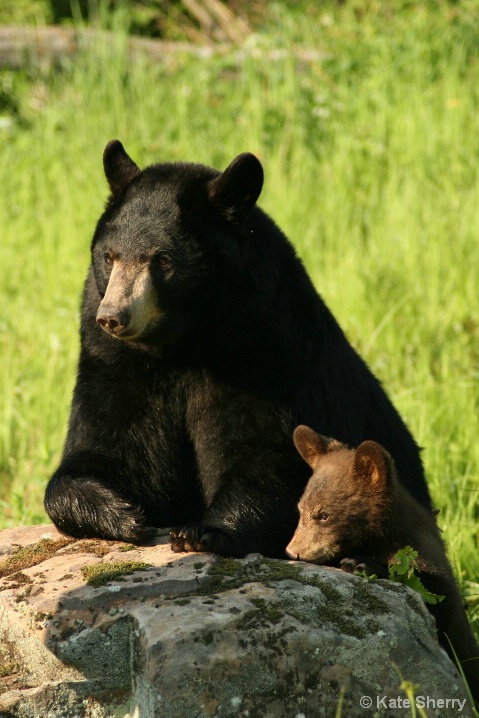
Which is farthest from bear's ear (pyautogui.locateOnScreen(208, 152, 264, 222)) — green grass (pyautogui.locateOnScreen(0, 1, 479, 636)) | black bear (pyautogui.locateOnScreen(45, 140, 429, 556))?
green grass (pyautogui.locateOnScreen(0, 1, 479, 636))

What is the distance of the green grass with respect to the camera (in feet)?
22.5

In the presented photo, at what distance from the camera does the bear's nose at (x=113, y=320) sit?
3879 mm

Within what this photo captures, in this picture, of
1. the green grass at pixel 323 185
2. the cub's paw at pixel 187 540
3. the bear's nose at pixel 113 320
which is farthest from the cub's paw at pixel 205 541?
the green grass at pixel 323 185

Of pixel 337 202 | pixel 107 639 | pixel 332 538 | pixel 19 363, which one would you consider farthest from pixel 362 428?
pixel 337 202

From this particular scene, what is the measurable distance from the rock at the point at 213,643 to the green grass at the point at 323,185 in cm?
187

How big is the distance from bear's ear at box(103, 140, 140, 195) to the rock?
176 cm

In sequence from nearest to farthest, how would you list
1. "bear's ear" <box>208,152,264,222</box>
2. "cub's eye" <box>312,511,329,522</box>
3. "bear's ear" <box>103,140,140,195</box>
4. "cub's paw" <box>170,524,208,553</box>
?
"cub's paw" <box>170,524,208,553</box> < "cub's eye" <box>312,511,329,522</box> < "bear's ear" <box>208,152,264,222</box> < "bear's ear" <box>103,140,140,195</box>

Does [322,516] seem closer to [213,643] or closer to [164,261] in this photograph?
[213,643]

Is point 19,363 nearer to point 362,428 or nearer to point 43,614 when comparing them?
point 362,428

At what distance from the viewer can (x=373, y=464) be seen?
387 cm

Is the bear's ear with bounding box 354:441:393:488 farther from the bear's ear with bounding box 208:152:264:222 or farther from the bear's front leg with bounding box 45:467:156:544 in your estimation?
the bear's ear with bounding box 208:152:264:222

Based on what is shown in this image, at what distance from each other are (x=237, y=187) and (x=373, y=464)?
1.30 m

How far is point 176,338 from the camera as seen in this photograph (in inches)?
167

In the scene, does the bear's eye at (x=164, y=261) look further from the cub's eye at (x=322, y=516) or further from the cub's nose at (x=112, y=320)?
the cub's eye at (x=322, y=516)
